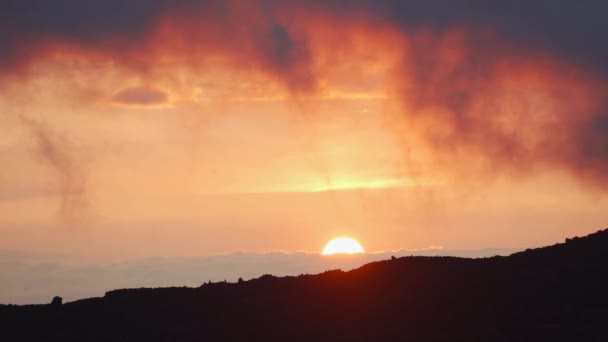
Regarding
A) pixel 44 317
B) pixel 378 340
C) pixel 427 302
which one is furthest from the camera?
pixel 44 317

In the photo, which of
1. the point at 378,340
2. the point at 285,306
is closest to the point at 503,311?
the point at 378,340

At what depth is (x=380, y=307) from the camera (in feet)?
211

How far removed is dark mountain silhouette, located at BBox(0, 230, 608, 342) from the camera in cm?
6106

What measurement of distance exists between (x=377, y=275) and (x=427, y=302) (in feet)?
16.0

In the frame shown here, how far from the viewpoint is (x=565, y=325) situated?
60.4 metres

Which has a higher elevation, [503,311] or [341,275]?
[341,275]

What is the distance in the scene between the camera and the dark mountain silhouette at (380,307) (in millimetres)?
61062

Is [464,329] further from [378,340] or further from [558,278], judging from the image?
[558,278]

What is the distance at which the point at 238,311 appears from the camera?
217 feet

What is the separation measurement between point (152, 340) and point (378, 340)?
42.6 feet

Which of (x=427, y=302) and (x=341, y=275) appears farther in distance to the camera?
(x=341, y=275)

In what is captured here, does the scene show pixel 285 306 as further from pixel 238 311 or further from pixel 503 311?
pixel 503 311

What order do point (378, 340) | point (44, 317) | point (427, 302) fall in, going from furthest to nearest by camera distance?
point (44, 317) → point (427, 302) → point (378, 340)

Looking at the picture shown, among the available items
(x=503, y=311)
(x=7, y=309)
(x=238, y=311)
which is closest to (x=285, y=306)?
(x=238, y=311)
